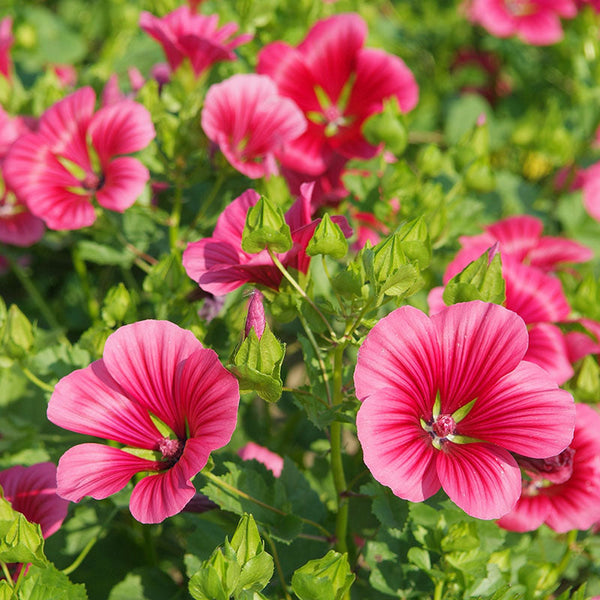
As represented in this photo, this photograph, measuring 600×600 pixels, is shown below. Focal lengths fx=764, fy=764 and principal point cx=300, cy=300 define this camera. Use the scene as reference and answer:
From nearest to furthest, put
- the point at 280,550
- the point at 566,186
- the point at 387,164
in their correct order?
the point at 280,550 < the point at 387,164 < the point at 566,186

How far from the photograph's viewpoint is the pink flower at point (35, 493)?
1.10 m

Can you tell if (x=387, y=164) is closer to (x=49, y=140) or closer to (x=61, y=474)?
(x=49, y=140)

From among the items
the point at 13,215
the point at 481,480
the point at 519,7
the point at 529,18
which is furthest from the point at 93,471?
the point at 519,7

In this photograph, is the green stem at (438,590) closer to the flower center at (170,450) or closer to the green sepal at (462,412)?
the green sepal at (462,412)

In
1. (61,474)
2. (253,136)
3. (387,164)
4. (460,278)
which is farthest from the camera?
(387,164)

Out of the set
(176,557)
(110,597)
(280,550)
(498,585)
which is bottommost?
(176,557)

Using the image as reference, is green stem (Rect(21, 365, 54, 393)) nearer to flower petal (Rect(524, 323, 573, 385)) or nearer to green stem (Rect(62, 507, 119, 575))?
green stem (Rect(62, 507, 119, 575))

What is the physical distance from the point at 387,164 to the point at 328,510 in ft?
2.35

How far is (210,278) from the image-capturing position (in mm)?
1054

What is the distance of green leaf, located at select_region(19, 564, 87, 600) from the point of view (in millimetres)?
953

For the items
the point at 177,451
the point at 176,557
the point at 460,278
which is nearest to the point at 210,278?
the point at 177,451

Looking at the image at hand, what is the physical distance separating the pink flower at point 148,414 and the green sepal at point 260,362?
0.03 m

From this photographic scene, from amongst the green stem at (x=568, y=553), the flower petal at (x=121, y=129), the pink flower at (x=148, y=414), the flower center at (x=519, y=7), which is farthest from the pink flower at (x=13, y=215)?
the flower center at (x=519, y=7)

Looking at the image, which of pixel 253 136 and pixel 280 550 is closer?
pixel 280 550
